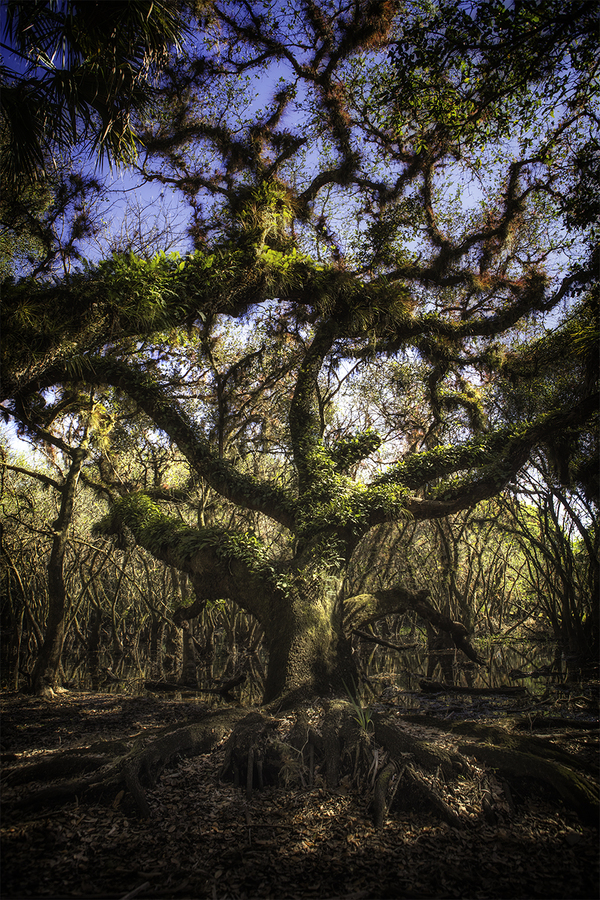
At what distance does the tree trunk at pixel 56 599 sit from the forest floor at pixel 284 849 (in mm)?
5171

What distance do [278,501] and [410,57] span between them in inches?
266

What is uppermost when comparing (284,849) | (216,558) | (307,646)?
(216,558)

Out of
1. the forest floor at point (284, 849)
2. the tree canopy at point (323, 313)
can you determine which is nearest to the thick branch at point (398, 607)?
the tree canopy at point (323, 313)

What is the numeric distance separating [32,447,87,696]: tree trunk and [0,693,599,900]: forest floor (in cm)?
517

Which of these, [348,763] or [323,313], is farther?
[323,313]

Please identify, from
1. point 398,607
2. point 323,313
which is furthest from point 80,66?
point 398,607

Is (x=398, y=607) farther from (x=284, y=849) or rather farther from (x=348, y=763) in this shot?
(x=284, y=849)

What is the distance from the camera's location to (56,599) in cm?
852

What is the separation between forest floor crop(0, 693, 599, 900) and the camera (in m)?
2.72

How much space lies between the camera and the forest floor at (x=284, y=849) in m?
2.72

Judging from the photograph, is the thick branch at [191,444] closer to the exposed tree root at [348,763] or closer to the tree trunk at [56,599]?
the tree trunk at [56,599]

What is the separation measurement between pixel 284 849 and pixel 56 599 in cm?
713

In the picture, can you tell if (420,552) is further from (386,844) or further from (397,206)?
(386,844)

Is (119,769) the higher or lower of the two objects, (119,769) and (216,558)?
the lower
